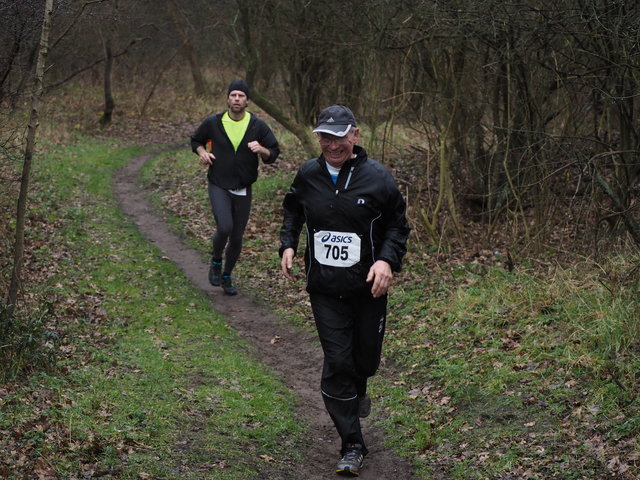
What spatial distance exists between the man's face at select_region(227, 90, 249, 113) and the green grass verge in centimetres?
251

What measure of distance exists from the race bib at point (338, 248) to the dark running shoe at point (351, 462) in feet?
4.39

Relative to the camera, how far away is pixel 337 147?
17.8 ft

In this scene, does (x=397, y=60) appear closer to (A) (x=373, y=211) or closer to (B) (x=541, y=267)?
(B) (x=541, y=267)

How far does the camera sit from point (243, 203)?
1016cm

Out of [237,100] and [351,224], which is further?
[237,100]

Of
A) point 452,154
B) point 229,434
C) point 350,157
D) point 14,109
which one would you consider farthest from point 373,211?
point 452,154

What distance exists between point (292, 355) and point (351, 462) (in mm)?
3231

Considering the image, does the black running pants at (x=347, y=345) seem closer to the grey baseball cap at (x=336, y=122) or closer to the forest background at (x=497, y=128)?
the grey baseball cap at (x=336, y=122)

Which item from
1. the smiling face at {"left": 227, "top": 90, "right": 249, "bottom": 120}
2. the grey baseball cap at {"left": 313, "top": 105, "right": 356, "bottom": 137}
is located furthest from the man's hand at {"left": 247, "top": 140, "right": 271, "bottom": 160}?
the grey baseball cap at {"left": 313, "top": 105, "right": 356, "bottom": 137}

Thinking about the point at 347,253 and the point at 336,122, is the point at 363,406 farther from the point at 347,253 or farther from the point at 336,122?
the point at 336,122

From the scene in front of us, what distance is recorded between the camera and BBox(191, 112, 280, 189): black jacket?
10.0 metres

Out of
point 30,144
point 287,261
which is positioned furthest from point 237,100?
point 287,261

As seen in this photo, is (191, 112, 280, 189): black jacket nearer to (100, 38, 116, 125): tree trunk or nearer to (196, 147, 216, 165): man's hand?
(196, 147, 216, 165): man's hand

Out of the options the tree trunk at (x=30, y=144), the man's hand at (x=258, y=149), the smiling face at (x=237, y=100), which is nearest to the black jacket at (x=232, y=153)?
the man's hand at (x=258, y=149)
